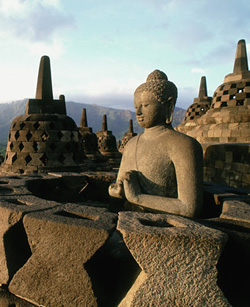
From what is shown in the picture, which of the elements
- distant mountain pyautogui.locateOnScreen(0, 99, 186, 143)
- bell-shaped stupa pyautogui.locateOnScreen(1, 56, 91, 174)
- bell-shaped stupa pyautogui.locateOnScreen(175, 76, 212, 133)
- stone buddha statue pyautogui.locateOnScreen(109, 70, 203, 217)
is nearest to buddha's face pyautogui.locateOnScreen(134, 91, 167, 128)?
stone buddha statue pyautogui.locateOnScreen(109, 70, 203, 217)

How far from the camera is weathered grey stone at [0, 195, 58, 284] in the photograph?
1.71 meters

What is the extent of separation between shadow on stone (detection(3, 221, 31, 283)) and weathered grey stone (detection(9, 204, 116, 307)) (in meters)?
0.12

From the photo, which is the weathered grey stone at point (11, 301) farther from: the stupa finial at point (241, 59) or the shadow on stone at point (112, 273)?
the stupa finial at point (241, 59)

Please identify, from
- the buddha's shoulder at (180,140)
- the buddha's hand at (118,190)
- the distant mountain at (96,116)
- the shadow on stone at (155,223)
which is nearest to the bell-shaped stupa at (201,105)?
the buddha's shoulder at (180,140)

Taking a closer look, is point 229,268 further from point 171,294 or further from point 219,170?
point 219,170

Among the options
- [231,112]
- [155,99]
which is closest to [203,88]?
[231,112]

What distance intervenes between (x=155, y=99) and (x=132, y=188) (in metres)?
→ 0.80

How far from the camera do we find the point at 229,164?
512 cm

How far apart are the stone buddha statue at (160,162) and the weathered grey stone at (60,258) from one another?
497 millimetres

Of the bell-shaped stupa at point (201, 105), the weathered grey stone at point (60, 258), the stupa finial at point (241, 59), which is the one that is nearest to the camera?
the weathered grey stone at point (60, 258)

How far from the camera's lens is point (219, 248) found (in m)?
1.31

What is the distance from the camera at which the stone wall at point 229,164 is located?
4738mm

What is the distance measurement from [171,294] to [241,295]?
2.03ft

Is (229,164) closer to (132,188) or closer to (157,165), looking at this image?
(157,165)
